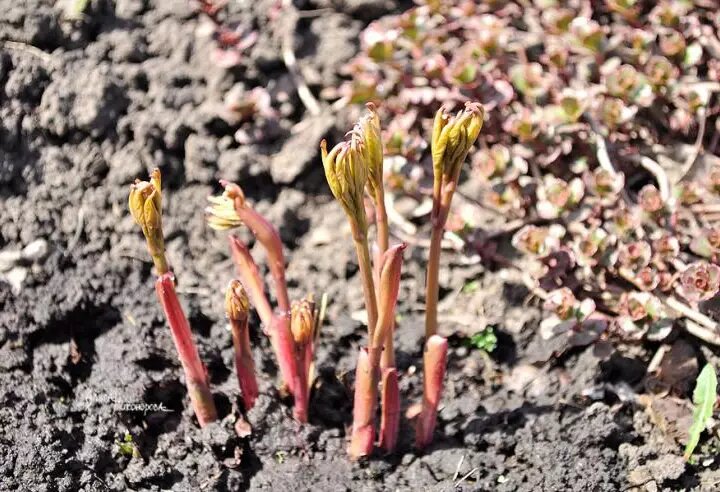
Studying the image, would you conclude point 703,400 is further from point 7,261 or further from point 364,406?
point 7,261

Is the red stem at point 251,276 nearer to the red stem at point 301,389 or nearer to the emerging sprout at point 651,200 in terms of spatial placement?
the red stem at point 301,389

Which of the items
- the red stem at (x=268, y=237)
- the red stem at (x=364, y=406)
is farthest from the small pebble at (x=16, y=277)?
the red stem at (x=364, y=406)

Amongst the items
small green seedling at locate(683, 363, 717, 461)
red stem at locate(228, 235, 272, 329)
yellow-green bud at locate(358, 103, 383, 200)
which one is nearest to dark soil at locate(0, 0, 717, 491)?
small green seedling at locate(683, 363, 717, 461)

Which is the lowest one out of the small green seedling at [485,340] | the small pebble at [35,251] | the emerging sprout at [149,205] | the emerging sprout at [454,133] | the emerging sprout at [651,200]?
the small green seedling at [485,340]

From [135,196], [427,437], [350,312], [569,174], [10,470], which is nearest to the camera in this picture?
[135,196]

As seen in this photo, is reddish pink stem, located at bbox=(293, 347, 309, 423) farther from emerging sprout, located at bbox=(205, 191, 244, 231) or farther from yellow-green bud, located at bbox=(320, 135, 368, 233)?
yellow-green bud, located at bbox=(320, 135, 368, 233)

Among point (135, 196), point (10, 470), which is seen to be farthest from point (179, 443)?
point (135, 196)

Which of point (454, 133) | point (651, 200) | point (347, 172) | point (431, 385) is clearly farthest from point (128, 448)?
point (651, 200)

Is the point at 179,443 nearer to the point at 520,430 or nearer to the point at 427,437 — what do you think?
the point at 427,437
